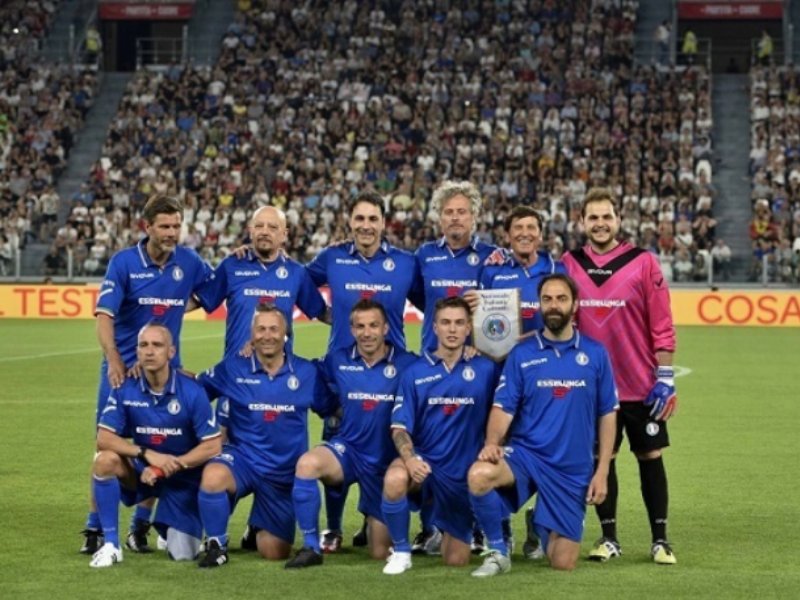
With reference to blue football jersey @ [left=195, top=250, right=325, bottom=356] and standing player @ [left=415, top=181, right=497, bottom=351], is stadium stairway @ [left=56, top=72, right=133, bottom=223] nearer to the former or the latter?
blue football jersey @ [left=195, top=250, right=325, bottom=356]

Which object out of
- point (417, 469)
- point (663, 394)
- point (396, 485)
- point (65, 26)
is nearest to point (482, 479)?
point (417, 469)

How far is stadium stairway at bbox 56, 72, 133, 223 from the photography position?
116 ft

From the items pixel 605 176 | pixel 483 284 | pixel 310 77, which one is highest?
pixel 310 77

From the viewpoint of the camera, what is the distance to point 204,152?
115 feet

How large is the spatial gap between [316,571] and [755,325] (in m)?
21.4

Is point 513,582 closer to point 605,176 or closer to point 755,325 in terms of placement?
point 755,325

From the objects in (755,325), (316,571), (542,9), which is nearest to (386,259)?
(316,571)

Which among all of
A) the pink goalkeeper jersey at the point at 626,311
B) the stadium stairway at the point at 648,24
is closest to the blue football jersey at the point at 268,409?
the pink goalkeeper jersey at the point at 626,311

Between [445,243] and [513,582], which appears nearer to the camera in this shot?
[513,582]

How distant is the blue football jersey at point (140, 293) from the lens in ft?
27.9

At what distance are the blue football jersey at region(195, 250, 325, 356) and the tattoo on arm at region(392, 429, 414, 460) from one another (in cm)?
118

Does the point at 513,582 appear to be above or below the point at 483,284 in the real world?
below

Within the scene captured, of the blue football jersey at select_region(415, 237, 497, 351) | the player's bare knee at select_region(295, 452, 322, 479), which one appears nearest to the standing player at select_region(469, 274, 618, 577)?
the player's bare knee at select_region(295, 452, 322, 479)

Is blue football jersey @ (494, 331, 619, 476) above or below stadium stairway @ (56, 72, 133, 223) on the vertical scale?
below
